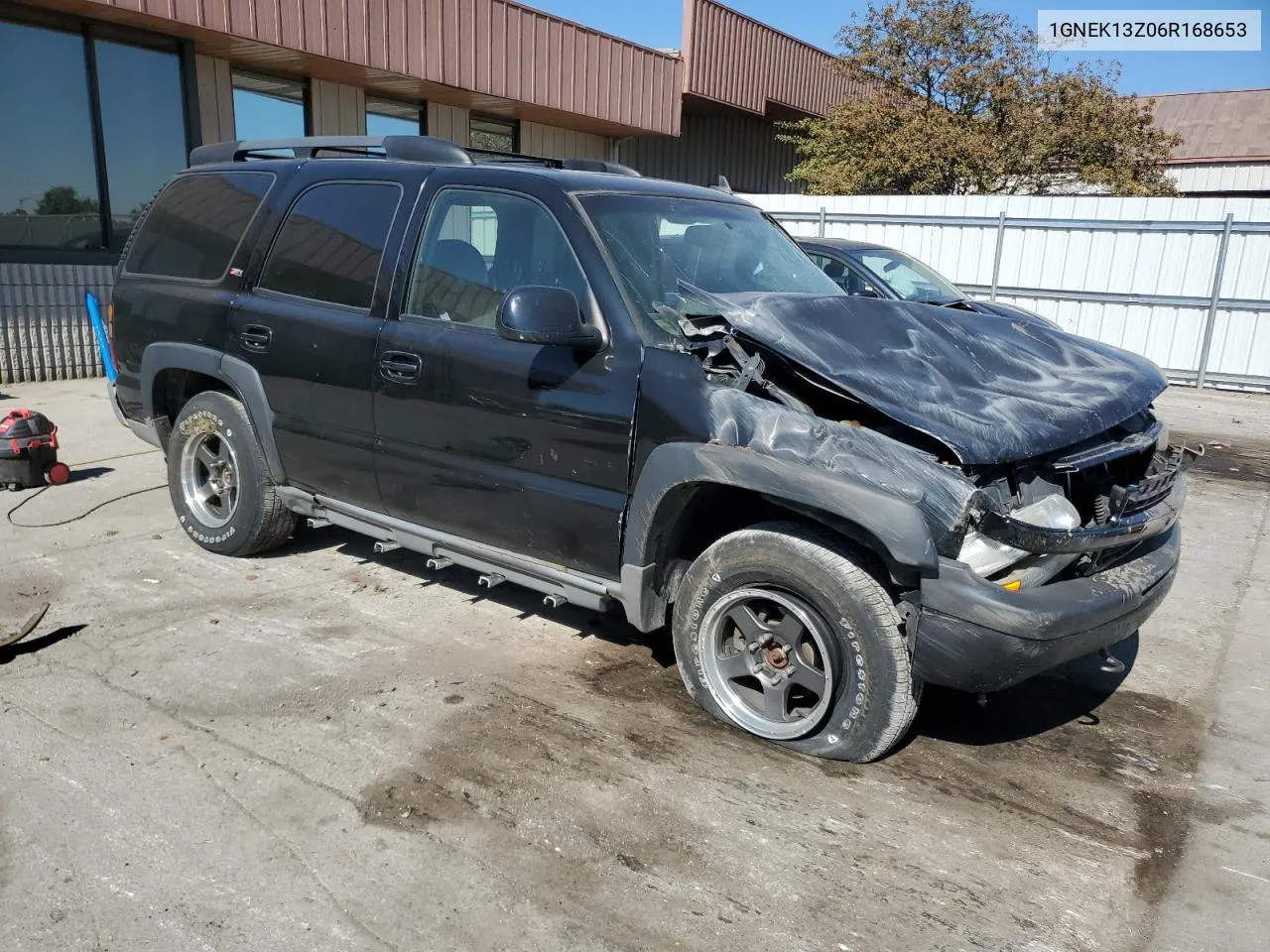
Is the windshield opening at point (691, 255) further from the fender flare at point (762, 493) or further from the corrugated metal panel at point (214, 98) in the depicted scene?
the corrugated metal panel at point (214, 98)

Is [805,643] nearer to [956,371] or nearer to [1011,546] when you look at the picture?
[1011,546]

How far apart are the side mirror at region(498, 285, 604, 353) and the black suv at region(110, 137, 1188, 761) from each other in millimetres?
11

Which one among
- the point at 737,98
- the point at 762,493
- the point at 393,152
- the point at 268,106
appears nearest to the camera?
the point at 762,493

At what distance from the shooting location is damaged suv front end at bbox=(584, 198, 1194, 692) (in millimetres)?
2938

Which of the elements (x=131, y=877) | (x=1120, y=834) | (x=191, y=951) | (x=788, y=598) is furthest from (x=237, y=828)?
(x=1120, y=834)

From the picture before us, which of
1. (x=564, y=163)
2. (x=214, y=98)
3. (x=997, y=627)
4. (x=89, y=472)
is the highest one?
(x=214, y=98)

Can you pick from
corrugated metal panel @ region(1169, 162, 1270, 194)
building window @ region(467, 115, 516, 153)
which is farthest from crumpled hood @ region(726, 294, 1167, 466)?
corrugated metal panel @ region(1169, 162, 1270, 194)

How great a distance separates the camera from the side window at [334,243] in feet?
14.1

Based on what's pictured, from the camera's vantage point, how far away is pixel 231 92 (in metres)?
11.9

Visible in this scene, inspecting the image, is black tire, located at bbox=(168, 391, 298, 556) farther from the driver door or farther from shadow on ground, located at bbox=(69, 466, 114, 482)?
shadow on ground, located at bbox=(69, 466, 114, 482)

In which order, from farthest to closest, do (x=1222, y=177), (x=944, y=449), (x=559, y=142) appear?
(x=1222, y=177)
(x=559, y=142)
(x=944, y=449)

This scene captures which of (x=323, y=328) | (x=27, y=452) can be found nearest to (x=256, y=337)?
A: (x=323, y=328)

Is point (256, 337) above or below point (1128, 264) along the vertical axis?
below

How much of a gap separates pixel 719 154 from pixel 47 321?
15610 millimetres
